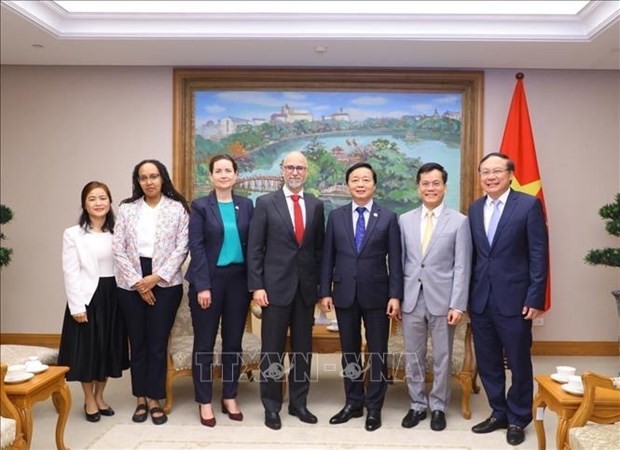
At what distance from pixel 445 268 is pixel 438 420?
953mm

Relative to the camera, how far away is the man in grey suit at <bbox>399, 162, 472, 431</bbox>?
3.54 m

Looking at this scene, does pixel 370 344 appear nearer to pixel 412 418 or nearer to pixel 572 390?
pixel 412 418

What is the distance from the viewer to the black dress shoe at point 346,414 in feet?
12.2

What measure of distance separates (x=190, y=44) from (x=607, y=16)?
10.5 feet

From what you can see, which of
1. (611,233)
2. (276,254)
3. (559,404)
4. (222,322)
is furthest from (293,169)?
(611,233)

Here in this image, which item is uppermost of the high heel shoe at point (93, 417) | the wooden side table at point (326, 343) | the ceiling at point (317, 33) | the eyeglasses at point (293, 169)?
the ceiling at point (317, 33)

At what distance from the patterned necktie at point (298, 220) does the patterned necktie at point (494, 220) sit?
111cm

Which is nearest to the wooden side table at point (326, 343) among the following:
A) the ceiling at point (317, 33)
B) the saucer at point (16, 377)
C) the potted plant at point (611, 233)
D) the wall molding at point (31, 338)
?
the saucer at point (16, 377)

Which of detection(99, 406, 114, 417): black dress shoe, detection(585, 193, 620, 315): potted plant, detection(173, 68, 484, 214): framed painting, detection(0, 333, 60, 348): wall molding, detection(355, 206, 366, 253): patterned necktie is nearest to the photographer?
detection(355, 206, 366, 253): patterned necktie

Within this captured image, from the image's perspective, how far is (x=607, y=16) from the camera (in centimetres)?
423

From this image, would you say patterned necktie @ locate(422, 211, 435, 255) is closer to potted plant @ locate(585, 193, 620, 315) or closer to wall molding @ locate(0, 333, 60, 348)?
potted plant @ locate(585, 193, 620, 315)

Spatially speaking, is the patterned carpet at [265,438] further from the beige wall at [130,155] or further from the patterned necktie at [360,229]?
the beige wall at [130,155]

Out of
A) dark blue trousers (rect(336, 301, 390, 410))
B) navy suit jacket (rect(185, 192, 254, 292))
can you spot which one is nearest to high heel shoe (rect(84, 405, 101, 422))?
navy suit jacket (rect(185, 192, 254, 292))

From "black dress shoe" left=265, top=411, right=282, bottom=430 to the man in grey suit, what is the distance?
78 cm
